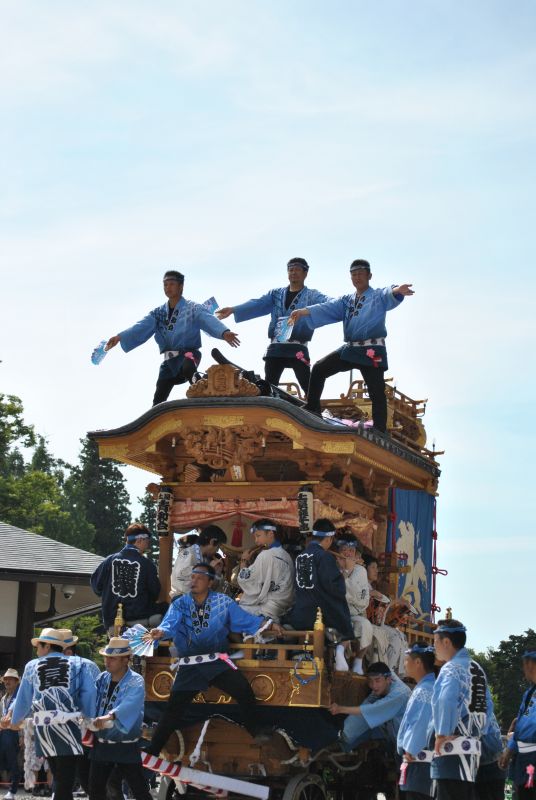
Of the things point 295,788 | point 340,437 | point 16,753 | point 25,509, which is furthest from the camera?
point 25,509

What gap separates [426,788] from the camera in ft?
30.0

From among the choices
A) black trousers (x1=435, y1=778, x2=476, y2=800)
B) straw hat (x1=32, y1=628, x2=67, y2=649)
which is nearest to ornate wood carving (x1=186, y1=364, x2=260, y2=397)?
straw hat (x1=32, y1=628, x2=67, y2=649)

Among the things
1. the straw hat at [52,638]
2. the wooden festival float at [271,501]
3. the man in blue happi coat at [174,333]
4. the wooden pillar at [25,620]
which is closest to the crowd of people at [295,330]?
the man in blue happi coat at [174,333]

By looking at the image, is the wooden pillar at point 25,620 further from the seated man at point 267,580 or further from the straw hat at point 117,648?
the straw hat at point 117,648

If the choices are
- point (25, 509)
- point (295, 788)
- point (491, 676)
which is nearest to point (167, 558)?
point (295, 788)

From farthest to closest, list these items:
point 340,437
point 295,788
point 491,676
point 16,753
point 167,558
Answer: point 491,676 < point 16,753 < point 167,558 < point 340,437 < point 295,788

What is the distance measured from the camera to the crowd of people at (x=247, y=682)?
8.70 m

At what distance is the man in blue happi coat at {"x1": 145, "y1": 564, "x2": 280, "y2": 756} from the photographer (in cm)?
1089

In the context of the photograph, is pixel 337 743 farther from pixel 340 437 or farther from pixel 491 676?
pixel 491 676

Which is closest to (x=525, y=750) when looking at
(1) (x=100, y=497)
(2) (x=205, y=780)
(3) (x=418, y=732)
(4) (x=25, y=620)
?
(3) (x=418, y=732)

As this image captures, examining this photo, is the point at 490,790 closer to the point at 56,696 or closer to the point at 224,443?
the point at 56,696

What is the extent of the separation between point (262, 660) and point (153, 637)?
0.95 metres

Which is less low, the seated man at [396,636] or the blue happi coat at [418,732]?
the seated man at [396,636]

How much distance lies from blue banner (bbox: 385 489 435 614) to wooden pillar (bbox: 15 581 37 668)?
6839mm
